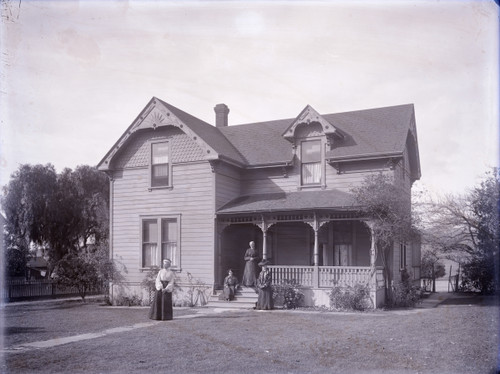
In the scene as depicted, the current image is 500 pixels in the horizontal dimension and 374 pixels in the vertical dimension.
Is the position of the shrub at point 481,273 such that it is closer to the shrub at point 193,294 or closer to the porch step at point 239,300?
the porch step at point 239,300

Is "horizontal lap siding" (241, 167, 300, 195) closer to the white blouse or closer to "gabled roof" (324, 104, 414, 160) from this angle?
"gabled roof" (324, 104, 414, 160)

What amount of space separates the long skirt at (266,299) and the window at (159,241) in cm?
473

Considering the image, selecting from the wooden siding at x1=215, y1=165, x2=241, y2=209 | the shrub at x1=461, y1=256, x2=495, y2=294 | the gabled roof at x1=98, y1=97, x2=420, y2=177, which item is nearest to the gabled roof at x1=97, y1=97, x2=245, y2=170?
the gabled roof at x1=98, y1=97, x2=420, y2=177

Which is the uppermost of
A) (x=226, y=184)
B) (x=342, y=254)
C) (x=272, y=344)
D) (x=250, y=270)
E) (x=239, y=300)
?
(x=226, y=184)

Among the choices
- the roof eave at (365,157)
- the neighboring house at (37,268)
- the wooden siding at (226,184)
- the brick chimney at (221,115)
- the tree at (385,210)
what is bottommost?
the neighboring house at (37,268)

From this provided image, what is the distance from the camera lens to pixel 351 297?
1712 cm

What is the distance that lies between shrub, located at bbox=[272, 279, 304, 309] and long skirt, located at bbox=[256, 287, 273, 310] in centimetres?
59

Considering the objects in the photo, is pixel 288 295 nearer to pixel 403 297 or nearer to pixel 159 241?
pixel 403 297

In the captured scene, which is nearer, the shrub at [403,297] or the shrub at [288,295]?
the shrub at [288,295]

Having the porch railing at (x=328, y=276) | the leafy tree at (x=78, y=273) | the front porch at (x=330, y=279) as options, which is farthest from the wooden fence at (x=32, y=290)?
the front porch at (x=330, y=279)

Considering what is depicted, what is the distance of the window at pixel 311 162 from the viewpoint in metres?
21.3

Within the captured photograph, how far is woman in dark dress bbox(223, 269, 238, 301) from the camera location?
1933 centimetres

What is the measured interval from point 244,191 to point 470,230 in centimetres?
1077

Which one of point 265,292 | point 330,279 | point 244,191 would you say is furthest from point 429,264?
point 265,292
